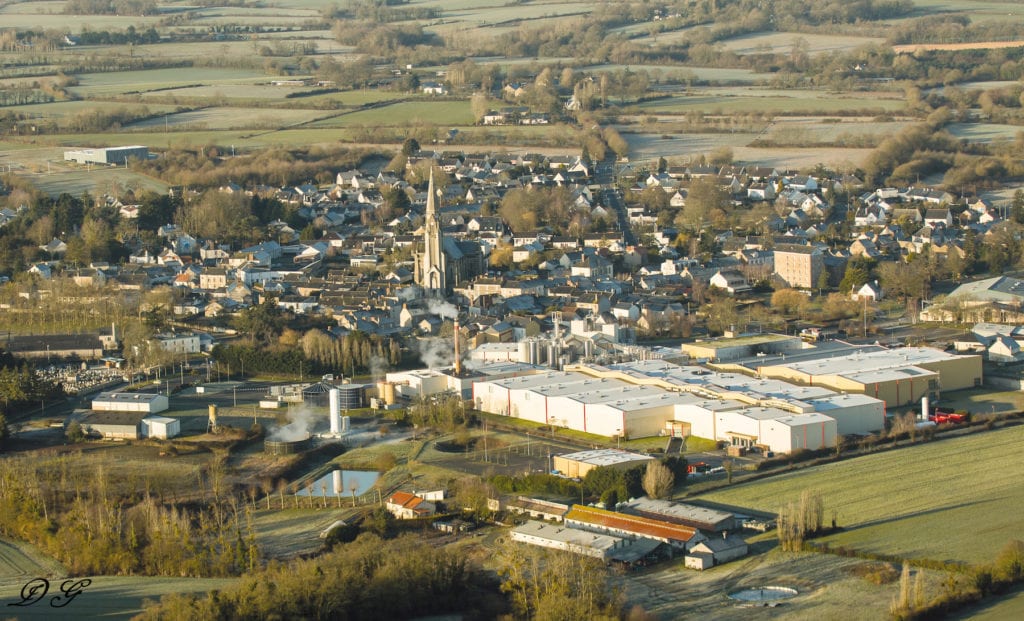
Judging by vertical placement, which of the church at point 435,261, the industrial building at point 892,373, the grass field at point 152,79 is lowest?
the industrial building at point 892,373

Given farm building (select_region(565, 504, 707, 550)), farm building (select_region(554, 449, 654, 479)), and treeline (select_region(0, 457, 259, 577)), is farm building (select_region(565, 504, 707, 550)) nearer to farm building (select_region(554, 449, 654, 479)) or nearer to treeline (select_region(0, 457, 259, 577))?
farm building (select_region(554, 449, 654, 479))

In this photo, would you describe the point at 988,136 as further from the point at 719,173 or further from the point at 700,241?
the point at 700,241

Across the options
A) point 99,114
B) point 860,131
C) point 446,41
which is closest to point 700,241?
point 860,131

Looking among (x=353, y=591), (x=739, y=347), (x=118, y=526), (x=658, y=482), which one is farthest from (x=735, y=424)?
(x=118, y=526)

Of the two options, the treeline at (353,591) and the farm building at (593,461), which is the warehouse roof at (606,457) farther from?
the treeline at (353,591)

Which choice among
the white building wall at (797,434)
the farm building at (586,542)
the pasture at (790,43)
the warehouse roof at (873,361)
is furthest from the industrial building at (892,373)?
the pasture at (790,43)

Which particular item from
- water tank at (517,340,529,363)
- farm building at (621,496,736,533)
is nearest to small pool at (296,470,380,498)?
farm building at (621,496,736,533)

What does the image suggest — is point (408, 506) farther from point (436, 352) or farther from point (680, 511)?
point (436, 352)
